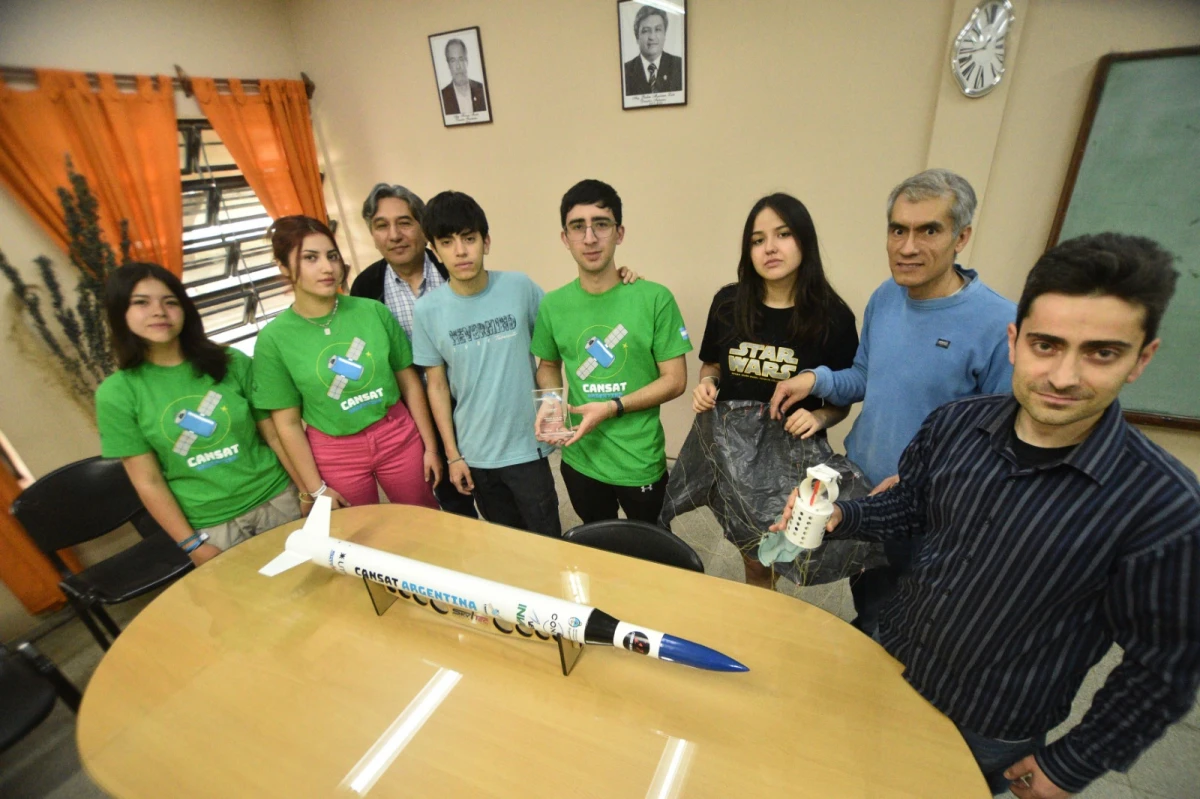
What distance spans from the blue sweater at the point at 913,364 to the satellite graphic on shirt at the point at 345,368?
1644 millimetres

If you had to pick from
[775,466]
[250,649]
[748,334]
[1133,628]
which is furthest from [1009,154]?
[250,649]

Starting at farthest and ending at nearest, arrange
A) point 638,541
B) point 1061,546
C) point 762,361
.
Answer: point 762,361 < point 638,541 < point 1061,546

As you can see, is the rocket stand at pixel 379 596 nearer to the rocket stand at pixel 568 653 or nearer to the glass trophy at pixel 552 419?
the rocket stand at pixel 568 653

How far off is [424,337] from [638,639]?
1.42m

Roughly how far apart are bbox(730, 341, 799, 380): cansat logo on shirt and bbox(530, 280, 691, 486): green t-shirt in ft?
0.62

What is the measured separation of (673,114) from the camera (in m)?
2.66

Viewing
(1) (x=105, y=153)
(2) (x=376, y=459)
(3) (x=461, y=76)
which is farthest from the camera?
(3) (x=461, y=76)

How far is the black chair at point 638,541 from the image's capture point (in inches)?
58.6

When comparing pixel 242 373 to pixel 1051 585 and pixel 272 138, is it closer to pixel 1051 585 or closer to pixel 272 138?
pixel 272 138

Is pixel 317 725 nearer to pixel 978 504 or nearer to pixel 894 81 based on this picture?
pixel 978 504

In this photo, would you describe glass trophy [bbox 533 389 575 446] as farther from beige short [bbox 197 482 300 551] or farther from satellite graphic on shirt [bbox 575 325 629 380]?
beige short [bbox 197 482 300 551]

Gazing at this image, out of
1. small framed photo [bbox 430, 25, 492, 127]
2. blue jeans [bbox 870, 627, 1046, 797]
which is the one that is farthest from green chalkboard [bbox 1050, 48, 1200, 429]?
small framed photo [bbox 430, 25, 492, 127]

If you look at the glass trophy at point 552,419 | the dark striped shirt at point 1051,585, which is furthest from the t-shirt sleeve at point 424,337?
the dark striped shirt at point 1051,585

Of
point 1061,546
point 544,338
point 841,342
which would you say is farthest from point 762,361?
point 1061,546
